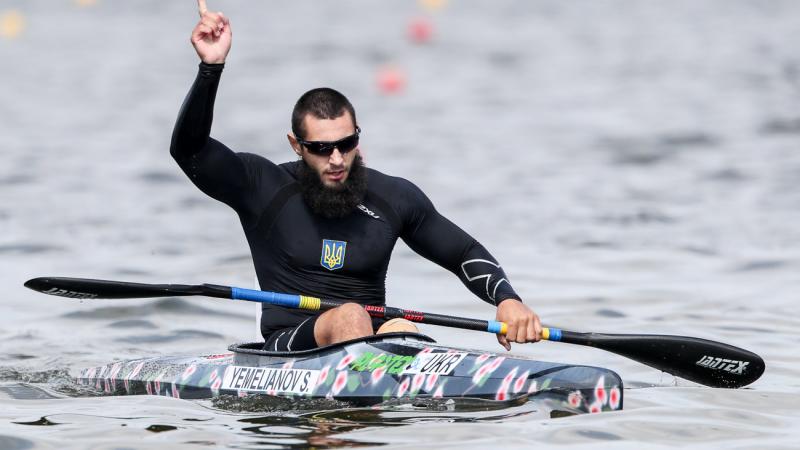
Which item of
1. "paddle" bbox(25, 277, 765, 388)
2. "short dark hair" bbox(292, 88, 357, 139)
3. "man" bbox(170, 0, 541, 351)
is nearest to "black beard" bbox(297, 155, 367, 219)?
"man" bbox(170, 0, 541, 351)

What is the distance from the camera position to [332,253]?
806 cm

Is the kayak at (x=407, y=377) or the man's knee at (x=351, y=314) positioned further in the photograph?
the man's knee at (x=351, y=314)

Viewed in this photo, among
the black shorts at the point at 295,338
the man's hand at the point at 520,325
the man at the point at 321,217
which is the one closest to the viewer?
the man's hand at the point at 520,325

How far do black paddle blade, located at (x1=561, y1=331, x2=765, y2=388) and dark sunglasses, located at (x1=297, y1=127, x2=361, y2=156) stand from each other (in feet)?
6.04

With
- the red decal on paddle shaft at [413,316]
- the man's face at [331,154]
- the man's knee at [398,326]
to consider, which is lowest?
the man's knee at [398,326]

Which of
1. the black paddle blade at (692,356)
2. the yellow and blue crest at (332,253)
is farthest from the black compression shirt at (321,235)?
the black paddle blade at (692,356)

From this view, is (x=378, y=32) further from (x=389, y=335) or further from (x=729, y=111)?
→ (x=389, y=335)

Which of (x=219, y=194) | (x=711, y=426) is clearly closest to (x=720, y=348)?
(x=711, y=426)

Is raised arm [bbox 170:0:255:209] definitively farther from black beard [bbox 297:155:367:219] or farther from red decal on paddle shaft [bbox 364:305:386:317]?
red decal on paddle shaft [bbox 364:305:386:317]

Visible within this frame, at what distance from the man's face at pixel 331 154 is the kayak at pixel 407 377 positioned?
101 cm

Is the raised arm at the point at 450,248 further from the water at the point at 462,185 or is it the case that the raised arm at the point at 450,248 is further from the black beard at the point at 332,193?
the water at the point at 462,185

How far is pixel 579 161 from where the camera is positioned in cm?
2433

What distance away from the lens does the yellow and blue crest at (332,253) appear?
8.05 metres

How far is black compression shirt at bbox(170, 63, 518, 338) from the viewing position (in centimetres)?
800
